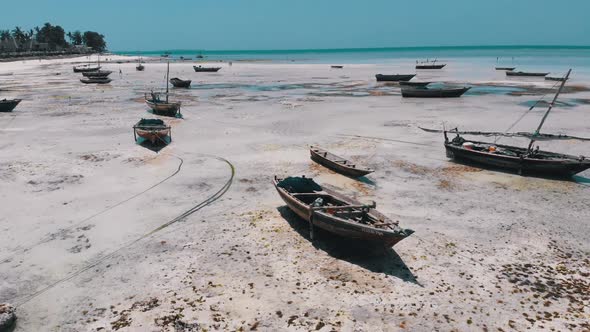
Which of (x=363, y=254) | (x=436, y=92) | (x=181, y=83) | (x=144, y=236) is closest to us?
(x=363, y=254)

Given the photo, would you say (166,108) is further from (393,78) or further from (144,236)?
(393,78)

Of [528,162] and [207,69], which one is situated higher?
[207,69]

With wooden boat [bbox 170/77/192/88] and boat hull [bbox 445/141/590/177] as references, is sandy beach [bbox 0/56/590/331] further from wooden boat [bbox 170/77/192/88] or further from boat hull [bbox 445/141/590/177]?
wooden boat [bbox 170/77/192/88]

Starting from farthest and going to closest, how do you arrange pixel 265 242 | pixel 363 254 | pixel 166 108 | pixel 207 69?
1. pixel 207 69
2. pixel 166 108
3. pixel 265 242
4. pixel 363 254

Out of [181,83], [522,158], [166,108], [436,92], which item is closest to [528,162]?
[522,158]

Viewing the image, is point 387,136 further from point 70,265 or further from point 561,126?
point 70,265

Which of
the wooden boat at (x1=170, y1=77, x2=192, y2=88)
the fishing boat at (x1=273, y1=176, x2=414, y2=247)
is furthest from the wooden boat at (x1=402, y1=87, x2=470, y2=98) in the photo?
the fishing boat at (x1=273, y1=176, x2=414, y2=247)
